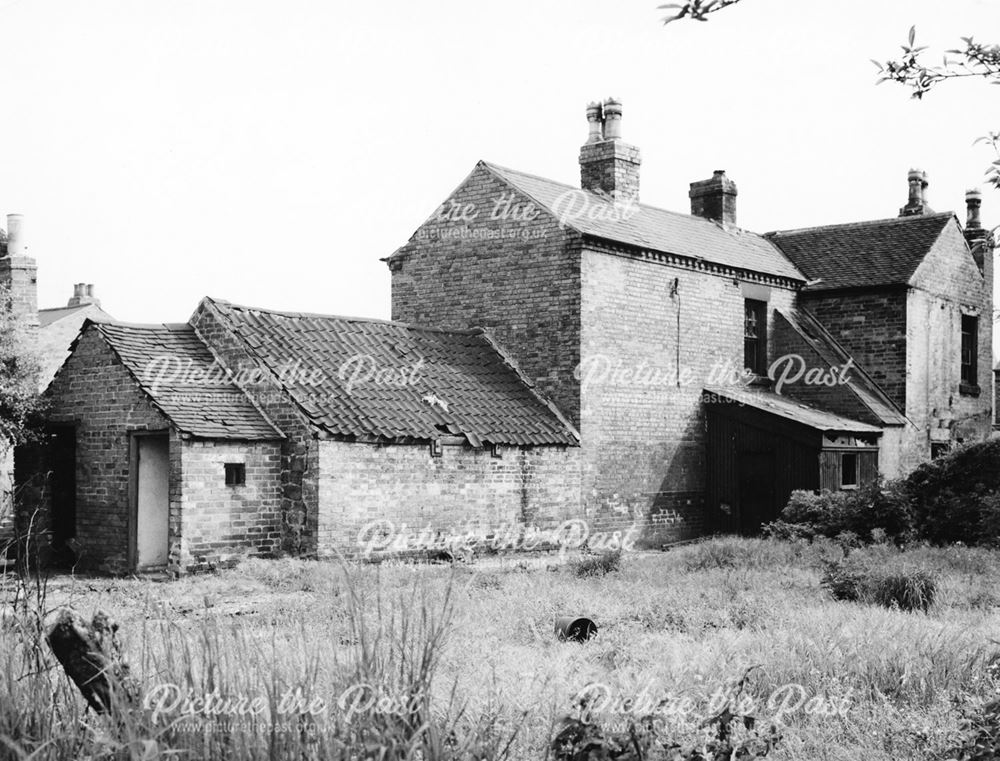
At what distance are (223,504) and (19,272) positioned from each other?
13.9 meters

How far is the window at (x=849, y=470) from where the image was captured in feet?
76.1

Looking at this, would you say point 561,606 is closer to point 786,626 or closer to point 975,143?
point 786,626

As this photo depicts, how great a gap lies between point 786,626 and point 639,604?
2105 millimetres

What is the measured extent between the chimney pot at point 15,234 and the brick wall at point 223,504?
14.1m

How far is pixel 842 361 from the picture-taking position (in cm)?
2625

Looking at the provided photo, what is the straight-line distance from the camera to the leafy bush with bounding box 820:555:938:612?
41.2 ft

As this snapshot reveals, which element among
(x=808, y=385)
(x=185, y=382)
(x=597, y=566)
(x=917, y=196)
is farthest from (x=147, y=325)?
(x=917, y=196)

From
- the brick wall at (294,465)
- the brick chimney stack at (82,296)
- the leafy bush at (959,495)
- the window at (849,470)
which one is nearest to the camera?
the brick wall at (294,465)

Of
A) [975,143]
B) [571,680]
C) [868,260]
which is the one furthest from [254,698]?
[868,260]

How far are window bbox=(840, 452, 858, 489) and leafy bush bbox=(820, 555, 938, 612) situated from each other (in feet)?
31.0

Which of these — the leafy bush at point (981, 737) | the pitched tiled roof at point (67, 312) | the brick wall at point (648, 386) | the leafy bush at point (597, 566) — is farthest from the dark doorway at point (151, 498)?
the pitched tiled roof at point (67, 312)

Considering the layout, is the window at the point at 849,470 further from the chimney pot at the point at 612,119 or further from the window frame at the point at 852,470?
the chimney pot at the point at 612,119

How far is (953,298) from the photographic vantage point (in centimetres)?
2800

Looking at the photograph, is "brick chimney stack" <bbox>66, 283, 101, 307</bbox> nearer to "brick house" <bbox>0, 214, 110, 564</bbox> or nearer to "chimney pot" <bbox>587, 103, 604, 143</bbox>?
"brick house" <bbox>0, 214, 110, 564</bbox>
